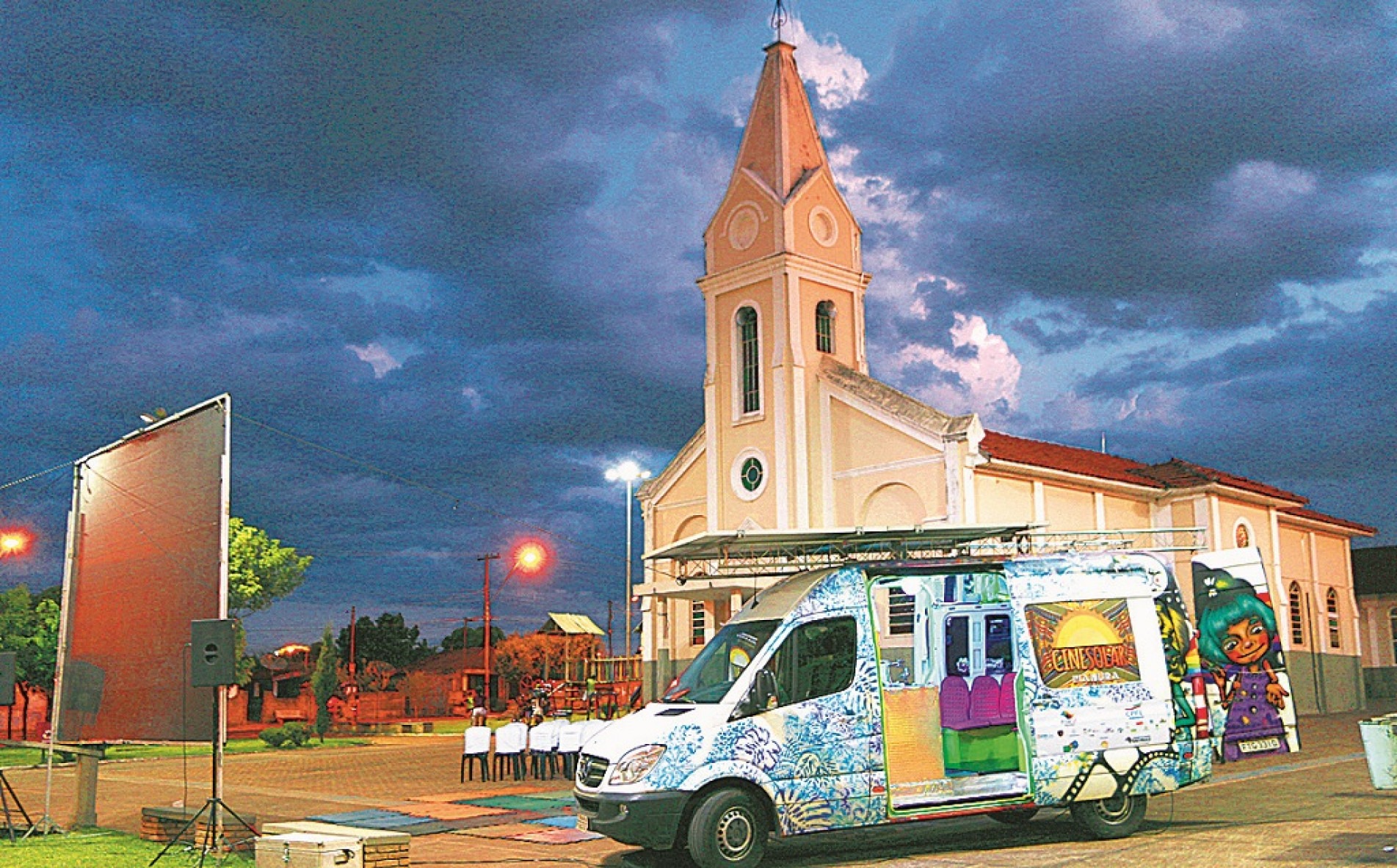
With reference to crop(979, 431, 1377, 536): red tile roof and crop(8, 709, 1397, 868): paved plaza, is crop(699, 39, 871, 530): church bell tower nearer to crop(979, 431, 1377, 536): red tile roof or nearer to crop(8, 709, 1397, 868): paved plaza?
crop(979, 431, 1377, 536): red tile roof

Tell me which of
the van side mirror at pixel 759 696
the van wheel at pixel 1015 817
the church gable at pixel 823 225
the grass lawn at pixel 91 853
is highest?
the church gable at pixel 823 225

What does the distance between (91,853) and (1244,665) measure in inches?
469

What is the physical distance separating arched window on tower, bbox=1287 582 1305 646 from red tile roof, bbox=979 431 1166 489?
242 inches

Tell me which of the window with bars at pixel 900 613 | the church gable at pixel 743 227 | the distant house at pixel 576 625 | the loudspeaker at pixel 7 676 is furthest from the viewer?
the distant house at pixel 576 625

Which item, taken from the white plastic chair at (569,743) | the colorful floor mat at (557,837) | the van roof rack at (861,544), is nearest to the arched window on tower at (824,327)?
the white plastic chair at (569,743)

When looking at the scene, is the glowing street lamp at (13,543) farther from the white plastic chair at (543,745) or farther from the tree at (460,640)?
the tree at (460,640)

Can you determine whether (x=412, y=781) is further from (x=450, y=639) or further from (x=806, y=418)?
(x=450, y=639)

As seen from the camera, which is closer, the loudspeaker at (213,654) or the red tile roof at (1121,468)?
the loudspeaker at (213,654)

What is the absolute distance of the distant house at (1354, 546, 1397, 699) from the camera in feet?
150

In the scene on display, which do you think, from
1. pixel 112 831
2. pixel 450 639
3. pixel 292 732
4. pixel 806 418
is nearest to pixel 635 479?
pixel 806 418

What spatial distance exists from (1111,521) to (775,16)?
53.2 ft

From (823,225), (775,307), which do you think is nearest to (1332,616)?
(823,225)

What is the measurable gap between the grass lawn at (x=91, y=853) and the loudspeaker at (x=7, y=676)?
1.58 metres

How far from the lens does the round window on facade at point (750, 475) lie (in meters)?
33.8
